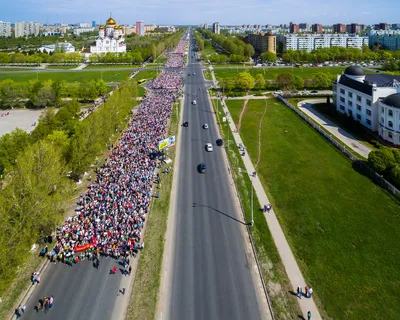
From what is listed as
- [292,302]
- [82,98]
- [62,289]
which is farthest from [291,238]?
[82,98]

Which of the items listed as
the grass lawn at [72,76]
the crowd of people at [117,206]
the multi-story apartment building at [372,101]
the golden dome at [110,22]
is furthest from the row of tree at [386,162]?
the golden dome at [110,22]

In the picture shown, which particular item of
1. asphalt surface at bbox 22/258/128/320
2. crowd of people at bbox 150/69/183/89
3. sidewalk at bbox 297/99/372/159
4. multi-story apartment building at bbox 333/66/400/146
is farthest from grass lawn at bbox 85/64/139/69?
asphalt surface at bbox 22/258/128/320

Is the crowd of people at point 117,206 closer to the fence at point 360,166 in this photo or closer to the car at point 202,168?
the car at point 202,168

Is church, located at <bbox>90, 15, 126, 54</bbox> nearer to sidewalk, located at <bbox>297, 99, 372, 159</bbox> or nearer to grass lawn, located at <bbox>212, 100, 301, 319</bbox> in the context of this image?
sidewalk, located at <bbox>297, 99, 372, 159</bbox>

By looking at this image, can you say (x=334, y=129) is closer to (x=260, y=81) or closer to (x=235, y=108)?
(x=235, y=108)

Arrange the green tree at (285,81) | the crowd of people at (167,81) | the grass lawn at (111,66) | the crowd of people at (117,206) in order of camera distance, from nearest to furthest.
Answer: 1. the crowd of people at (117,206)
2. the green tree at (285,81)
3. the crowd of people at (167,81)
4. the grass lawn at (111,66)

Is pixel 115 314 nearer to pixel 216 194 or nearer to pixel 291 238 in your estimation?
pixel 291 238

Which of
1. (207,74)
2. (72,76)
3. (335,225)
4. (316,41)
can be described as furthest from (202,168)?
(316,41)
